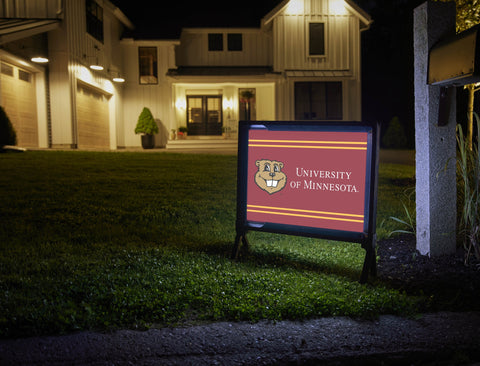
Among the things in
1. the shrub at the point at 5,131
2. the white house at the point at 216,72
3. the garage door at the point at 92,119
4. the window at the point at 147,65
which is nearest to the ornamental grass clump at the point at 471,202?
the shrub at the point at 5,131

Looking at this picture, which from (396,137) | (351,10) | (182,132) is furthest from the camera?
(396,137)

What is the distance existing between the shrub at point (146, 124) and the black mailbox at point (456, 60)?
18816 millimetres

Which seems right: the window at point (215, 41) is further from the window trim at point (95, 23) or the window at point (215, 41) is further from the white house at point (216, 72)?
the window trim at point (95, 23)

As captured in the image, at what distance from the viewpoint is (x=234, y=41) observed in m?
23.8

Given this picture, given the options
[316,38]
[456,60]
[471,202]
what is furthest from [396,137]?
Answer: [456,60]

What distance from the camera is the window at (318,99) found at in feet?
74.4

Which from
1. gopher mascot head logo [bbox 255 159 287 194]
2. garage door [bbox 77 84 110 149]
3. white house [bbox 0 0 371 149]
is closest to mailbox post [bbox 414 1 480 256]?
gopher mascot head logo [bbox 255 159 287 194]

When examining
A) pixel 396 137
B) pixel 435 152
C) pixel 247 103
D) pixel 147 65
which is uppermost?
pixel 147 65

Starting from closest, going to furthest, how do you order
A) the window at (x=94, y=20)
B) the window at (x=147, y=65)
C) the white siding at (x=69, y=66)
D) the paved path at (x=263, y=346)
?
1. the paved path at (x=263, y=346)
2. the white siding at (x=69, y=66)
3. the window at (x=94, y=20)
4. the window at (x=147, y=65)

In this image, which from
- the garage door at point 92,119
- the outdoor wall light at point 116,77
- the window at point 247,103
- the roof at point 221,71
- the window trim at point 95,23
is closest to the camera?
the garage door at point 92,119

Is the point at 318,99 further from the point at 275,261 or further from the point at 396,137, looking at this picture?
the point at 275,261

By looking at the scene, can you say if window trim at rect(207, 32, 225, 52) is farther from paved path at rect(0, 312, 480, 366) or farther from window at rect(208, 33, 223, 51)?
paved path at rect(0, 312, 480, 366)

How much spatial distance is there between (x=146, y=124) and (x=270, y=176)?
728 inches

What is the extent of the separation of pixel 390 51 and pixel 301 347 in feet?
112
